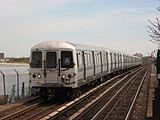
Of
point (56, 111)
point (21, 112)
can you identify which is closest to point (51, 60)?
point (56, 111)

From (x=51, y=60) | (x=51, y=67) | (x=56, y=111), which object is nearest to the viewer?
(x=56, y=111)

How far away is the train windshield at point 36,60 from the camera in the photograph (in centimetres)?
2070

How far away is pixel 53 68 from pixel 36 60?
1006 mm

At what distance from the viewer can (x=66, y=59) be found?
2061cm

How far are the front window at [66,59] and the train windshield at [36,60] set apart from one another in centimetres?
108

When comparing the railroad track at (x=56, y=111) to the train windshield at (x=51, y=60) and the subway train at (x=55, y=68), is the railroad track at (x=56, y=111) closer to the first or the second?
the subway train at (x=55, y=68)

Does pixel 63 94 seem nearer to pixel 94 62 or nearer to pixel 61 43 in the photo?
pixel 61 43

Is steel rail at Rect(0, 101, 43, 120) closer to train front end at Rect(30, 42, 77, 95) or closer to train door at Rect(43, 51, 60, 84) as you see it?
train front end at Rect(30, 42, 77, 95)

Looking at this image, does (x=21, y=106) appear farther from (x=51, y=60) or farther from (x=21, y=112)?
(x=51, y=60)

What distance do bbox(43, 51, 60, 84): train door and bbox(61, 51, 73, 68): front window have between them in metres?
0.28

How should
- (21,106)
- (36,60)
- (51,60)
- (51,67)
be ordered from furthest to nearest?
(36,60), (51,60), (51,67), (21,106)

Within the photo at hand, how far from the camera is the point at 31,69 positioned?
68.0 feet

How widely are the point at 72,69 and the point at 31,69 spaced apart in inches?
79.4

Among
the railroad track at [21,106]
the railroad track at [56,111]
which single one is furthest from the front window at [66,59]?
the railroad track at [21,106]
